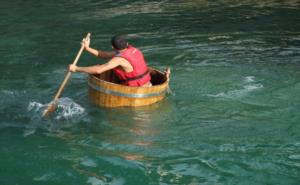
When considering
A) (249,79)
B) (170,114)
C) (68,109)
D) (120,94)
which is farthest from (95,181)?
(249,79)

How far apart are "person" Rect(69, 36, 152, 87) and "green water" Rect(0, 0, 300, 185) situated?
23.7 inches

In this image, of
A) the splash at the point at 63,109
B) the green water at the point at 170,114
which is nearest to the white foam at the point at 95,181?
the green water at the point at 170,114

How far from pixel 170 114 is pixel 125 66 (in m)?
1.29

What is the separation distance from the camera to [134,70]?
429 inches

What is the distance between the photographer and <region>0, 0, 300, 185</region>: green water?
27.9ft

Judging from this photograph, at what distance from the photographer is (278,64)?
14.3 m

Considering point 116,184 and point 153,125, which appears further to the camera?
point 153,125

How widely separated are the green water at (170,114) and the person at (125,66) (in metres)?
0.60

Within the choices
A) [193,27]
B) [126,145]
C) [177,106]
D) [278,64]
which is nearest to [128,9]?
[193,27]

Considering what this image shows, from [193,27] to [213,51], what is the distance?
3949 mm

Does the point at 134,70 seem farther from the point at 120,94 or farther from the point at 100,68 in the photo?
the point at 100,68

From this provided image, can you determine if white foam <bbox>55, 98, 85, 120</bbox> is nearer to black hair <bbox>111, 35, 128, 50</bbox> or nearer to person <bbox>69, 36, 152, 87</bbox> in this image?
person <bbox>69, 36, 152, 87</bbox>

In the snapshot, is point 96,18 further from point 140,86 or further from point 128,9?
point 140,86

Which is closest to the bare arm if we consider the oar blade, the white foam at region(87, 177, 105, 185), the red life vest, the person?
the person
